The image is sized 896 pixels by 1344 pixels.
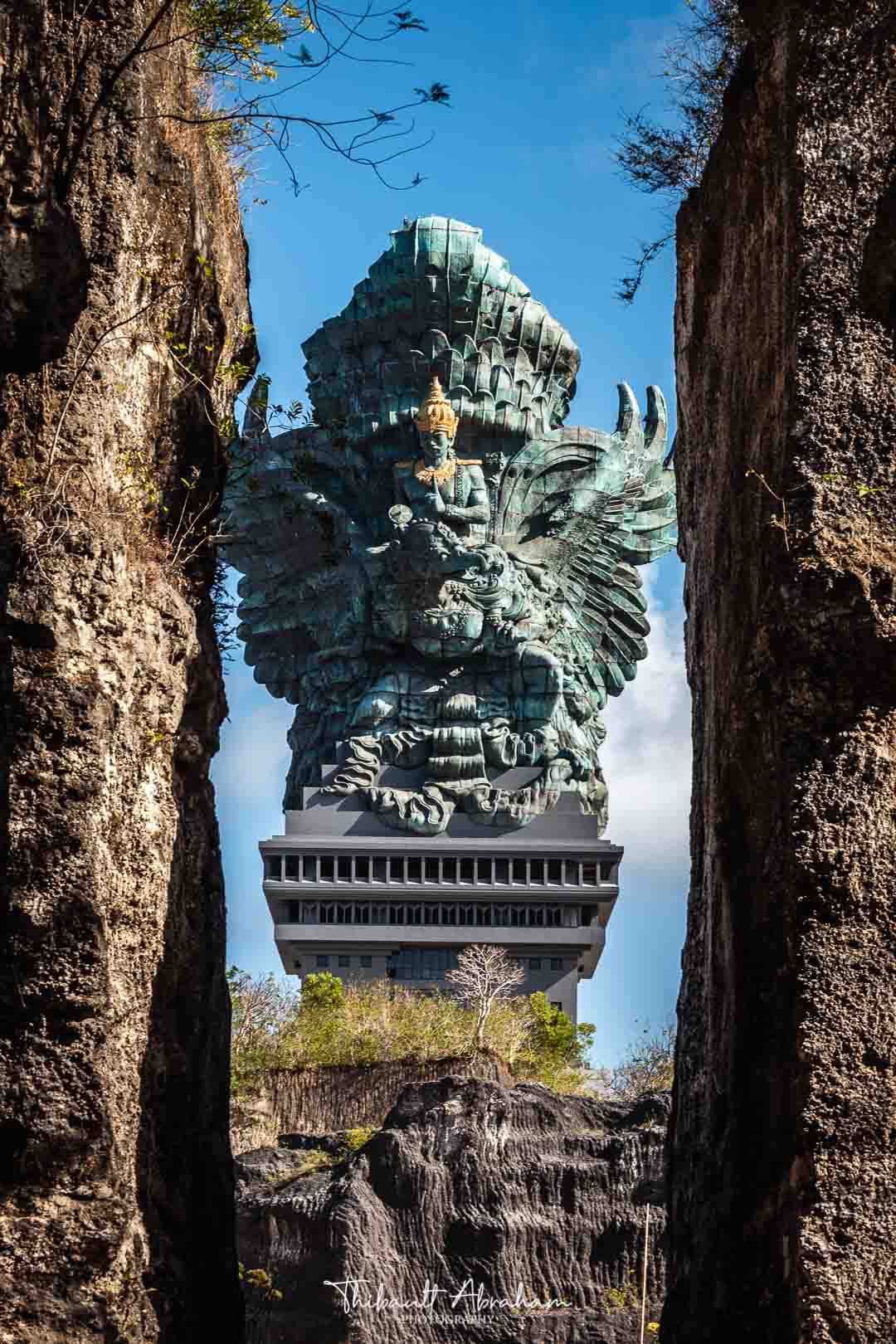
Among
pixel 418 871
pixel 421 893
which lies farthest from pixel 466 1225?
pixel 418 871

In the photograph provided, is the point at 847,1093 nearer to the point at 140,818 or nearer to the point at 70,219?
the point at 140,818

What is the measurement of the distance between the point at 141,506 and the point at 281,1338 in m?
27.5

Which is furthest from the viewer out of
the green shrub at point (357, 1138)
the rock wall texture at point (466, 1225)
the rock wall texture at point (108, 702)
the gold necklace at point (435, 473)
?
the gold necklace at point (435, 473)

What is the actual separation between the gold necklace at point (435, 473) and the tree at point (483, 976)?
52.7ft

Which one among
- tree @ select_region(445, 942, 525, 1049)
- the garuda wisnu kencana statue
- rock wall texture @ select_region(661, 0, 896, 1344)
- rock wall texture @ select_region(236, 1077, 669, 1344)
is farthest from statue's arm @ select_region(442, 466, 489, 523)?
rock wall texture @ select_region(661, 0, 896, 1344)

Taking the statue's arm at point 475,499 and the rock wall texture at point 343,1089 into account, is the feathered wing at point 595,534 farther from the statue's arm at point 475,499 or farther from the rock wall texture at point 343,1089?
the rock wall texture at point 343,1089

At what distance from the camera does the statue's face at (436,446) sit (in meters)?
75.9

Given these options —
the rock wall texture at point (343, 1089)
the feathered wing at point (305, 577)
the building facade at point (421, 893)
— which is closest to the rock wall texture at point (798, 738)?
the rock wall texture at point (343, 1089)

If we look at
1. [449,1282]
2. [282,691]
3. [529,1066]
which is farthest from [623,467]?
[449,1282]

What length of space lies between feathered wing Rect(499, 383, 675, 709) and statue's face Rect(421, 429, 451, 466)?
282cm

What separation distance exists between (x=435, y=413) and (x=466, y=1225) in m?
39.1

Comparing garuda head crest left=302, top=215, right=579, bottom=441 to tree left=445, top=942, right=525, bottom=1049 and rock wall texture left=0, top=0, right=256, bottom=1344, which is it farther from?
rock wall texture left=0, top=0, right=256, bottom=1344

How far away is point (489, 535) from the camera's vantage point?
7762 centimetres
